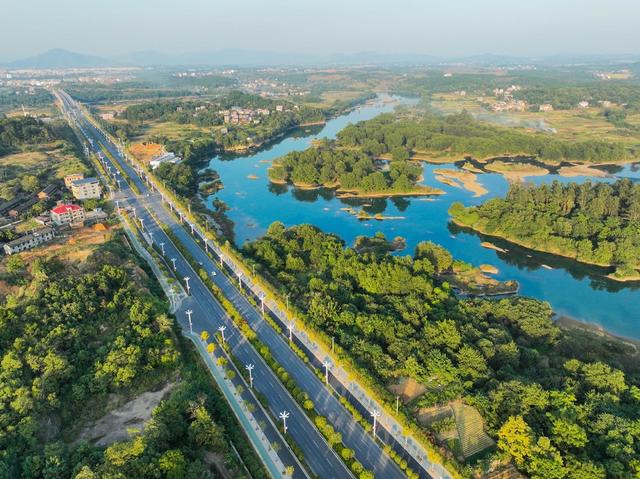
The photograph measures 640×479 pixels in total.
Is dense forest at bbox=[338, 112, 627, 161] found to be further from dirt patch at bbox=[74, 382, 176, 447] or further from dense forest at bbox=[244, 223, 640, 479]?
dirt patch at bbox=[74, 382, 176, 447]

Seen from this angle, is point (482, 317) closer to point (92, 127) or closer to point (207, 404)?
point (207, 404)

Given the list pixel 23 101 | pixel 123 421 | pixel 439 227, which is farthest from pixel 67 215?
pixel 23 101

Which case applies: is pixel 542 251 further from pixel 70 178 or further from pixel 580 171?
pixel 70 178

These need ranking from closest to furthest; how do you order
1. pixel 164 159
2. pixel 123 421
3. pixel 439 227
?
pixel 123 421 < pixel 439 227 < pixel 164 159

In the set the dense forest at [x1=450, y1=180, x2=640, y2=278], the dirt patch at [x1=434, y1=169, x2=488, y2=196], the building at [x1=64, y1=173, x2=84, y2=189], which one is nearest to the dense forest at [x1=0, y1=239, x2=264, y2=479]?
the building at [x1=64, y1=173, x2=84, y2=189]

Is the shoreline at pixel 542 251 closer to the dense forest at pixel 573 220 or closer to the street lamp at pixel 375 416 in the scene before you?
the dense forest at pixel 573 220

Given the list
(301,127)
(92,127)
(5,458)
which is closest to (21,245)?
(5,458)

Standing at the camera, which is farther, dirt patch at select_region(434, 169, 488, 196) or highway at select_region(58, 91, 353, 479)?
dirt patch at select_region(434, 169, 488, 196)
